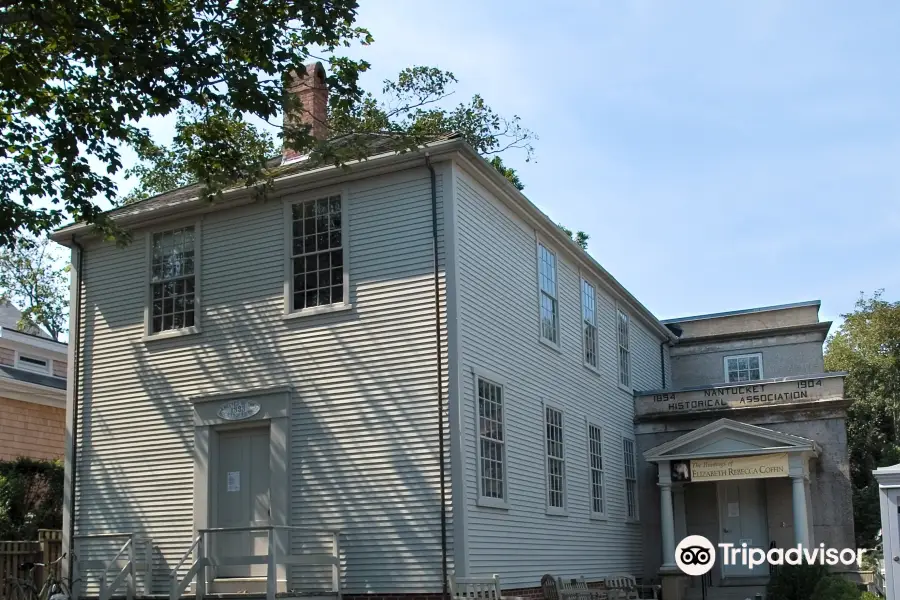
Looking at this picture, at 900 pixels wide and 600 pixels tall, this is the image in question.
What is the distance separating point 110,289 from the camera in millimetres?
18594

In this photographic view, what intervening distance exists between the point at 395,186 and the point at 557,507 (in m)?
6.91

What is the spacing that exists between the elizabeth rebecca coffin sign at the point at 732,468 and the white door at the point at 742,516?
7.14 feet

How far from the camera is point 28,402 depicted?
2589 centimetres

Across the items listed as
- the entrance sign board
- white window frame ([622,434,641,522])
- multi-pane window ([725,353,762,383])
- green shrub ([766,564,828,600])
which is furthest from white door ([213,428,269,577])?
multi-pane window ([725,353,762,383])

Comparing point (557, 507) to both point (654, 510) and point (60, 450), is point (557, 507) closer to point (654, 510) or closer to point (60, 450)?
point (654, 510)

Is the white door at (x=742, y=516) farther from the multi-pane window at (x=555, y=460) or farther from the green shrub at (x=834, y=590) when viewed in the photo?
the multi-pane window at (x=555, y=460)

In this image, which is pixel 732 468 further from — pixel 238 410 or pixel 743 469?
pixel 238 410

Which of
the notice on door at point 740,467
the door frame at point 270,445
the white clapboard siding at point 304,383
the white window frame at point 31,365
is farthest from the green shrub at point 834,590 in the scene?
the white window frame at point 31,365

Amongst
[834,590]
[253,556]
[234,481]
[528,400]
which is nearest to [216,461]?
[234,481]

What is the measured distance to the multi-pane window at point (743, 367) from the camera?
101 ft

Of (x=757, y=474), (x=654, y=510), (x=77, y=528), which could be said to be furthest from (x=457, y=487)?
(x=654, y=510)

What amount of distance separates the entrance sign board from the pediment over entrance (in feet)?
3.95

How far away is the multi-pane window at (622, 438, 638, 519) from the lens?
24127mm

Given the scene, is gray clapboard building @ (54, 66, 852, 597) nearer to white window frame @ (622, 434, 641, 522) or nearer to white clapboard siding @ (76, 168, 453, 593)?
white clapboard siding @ (76, 168, 453, 593)
